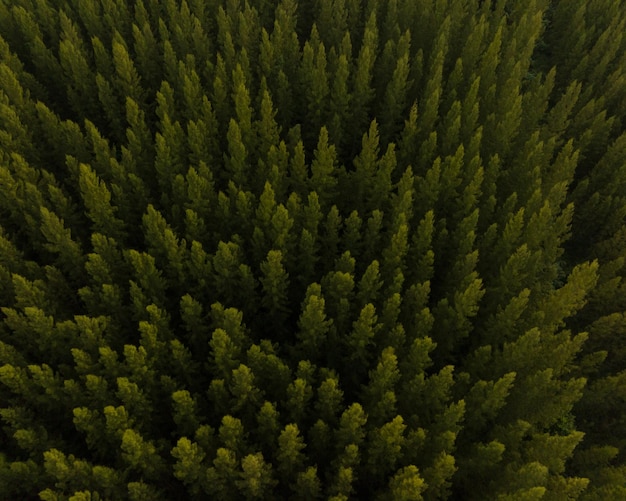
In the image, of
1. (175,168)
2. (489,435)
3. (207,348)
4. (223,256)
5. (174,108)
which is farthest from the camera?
(174,108)

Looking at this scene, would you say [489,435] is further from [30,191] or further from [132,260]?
[30,191]

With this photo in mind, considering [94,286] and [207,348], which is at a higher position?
[94,286]

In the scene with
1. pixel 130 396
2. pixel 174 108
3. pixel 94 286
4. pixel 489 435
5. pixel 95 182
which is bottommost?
pixel 489 435

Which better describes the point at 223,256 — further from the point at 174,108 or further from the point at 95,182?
the point at 174,108

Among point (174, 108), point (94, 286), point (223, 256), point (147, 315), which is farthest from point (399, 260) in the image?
point (174, 108)

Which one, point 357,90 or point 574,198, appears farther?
point 574,198

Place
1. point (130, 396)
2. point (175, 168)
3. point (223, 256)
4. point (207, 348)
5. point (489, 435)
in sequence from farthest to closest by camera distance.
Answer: point (175, 168)
point (207, 348)
point (223, 256)
point (489, 435)
point (130, 396)

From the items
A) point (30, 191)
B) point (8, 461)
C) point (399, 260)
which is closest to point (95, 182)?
point (30, 191)
